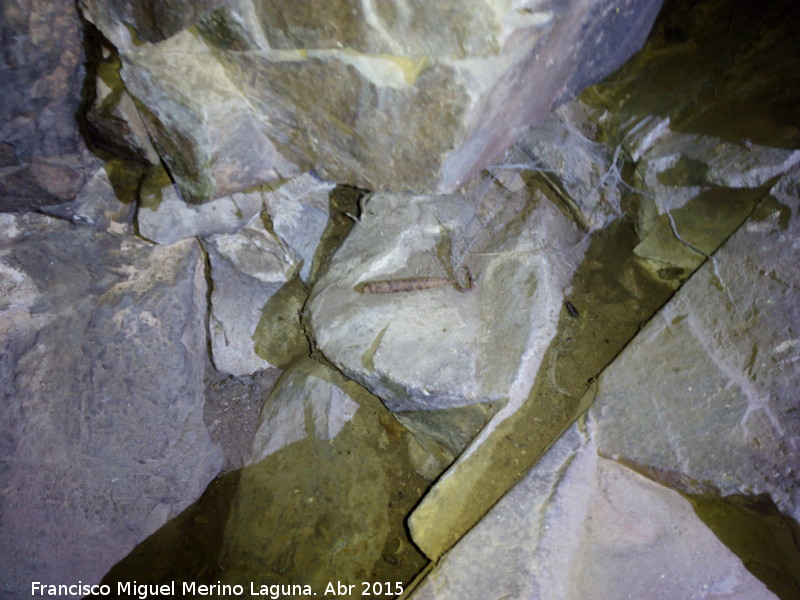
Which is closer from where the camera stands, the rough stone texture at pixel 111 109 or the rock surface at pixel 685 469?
the rock surface at pixel 685 469

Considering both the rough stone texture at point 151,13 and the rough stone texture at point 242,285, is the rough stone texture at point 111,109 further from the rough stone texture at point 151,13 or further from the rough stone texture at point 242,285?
the rough stone texture at point 242,285

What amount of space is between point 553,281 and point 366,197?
45.9 inches

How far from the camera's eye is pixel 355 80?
1.99 m

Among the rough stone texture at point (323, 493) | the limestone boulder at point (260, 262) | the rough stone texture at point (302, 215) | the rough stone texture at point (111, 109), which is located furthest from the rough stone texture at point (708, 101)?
the rough stone texture at point (111, 109)

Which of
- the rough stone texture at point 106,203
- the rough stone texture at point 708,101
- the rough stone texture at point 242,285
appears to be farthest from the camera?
the rough stone texture at point 242,285

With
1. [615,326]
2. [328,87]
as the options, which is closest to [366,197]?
[328,87]

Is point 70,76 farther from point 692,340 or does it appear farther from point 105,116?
point 692,340

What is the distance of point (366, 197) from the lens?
2902 millimetres

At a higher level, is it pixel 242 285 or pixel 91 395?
pixel 242 285

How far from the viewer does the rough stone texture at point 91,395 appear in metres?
2.44

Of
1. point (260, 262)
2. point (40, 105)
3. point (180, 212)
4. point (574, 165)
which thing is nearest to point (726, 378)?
point (574, 165)

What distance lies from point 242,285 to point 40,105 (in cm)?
134

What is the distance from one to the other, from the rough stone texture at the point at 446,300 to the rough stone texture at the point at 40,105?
4.51 feet

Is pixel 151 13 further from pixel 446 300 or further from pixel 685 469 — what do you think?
pixel 685 469
